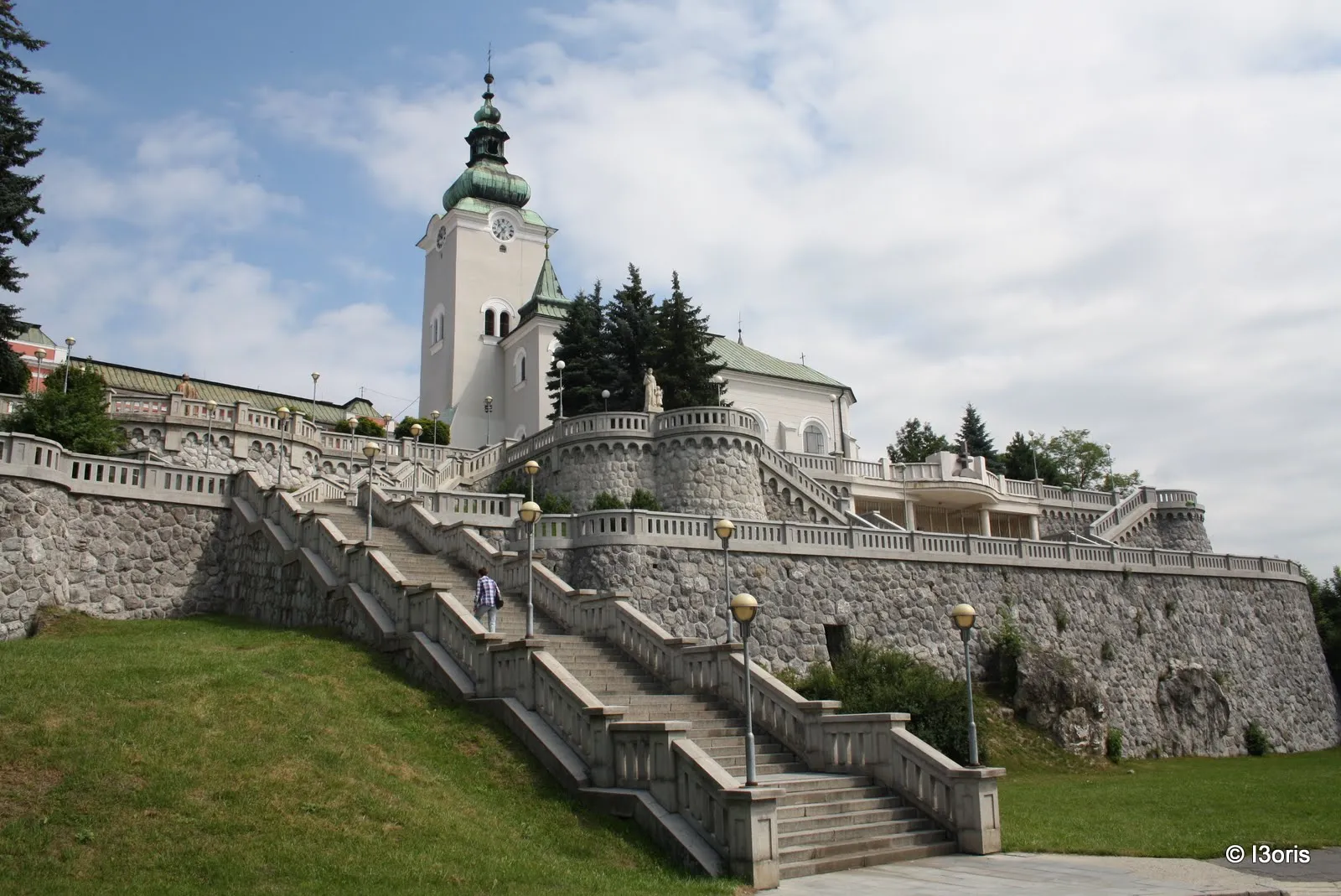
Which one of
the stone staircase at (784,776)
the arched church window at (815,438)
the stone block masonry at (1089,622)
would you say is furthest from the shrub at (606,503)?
the arched church window at (815,438)

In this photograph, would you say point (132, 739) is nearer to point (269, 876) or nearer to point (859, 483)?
point (269, 876)

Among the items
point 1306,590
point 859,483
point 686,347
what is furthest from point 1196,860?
point 1306,590

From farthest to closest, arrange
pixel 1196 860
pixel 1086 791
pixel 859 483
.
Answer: pixel 859 483 < pixel 1086 791 < pixel 1196 860

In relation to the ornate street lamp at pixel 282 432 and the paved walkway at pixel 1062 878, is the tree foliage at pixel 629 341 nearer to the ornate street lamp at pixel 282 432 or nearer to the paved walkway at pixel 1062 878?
the ornate street lamp at pixel 282 432

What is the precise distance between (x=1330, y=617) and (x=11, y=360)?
182 ft

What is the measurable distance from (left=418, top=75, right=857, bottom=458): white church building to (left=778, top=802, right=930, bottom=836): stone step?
41.3m

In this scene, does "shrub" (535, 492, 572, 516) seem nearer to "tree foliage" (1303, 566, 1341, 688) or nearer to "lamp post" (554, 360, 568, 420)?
"lamp post" (554, 360, 568, 420)

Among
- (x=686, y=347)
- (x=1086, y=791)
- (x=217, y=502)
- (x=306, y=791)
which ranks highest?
(x=686, y=347)

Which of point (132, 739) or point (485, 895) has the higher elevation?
point (132, 739)

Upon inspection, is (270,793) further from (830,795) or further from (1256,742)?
(1256,742)

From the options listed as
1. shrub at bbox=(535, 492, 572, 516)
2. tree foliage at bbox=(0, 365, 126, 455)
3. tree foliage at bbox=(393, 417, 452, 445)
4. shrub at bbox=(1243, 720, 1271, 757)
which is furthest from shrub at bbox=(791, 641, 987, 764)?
tree foliage at bbox=(393, 417, 452, 445)

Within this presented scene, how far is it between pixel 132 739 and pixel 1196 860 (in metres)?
13.5

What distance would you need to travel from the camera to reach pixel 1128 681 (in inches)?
1489

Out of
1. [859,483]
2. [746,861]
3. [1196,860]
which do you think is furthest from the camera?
[859,483]
